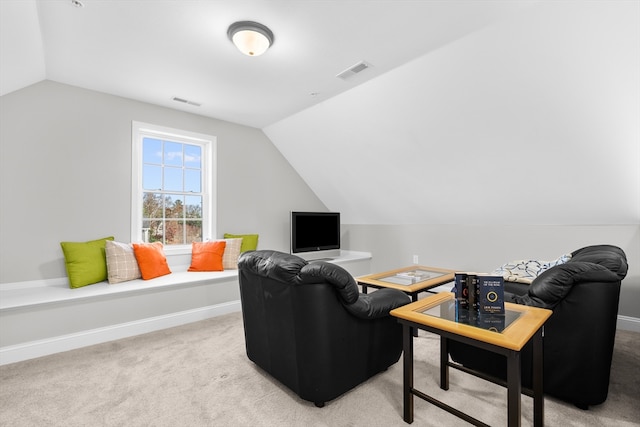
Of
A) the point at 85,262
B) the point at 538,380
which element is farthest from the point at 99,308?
the point at 538,380

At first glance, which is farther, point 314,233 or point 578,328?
point 314,233

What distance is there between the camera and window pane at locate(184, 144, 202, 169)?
4.33m

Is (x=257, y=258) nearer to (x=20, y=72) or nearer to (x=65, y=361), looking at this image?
(x=65, y=361)

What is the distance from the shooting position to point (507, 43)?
7.79ft

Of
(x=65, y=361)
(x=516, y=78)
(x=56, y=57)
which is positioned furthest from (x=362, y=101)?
(x=65, y=361)

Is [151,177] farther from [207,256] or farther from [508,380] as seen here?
[508,380]

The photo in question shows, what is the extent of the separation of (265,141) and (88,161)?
7.90 ft

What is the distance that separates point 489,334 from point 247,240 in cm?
367

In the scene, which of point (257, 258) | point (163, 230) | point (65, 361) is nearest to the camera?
point (257, 258)

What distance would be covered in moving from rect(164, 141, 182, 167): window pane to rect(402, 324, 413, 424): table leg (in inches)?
148

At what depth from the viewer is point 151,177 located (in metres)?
4.03

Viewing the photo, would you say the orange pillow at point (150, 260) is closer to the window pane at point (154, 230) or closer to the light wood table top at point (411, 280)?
the window pane at point (154, 230)

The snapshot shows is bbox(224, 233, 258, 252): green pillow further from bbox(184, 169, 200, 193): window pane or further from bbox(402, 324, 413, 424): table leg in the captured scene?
bbox(402, 324, 413, 424): table leg

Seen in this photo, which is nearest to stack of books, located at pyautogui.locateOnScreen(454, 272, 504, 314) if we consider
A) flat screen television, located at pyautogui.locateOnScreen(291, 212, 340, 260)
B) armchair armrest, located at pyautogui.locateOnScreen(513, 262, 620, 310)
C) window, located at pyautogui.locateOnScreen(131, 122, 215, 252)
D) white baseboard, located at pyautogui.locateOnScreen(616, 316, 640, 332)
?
armchair armrest, located at pyautogui.locateOnScreen(513, 262, 620, 310)
